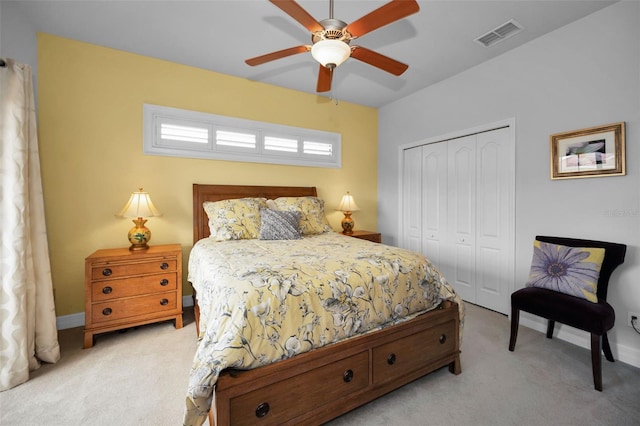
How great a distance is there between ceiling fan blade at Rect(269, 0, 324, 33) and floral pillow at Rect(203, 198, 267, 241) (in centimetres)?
179

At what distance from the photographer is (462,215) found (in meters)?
3.36

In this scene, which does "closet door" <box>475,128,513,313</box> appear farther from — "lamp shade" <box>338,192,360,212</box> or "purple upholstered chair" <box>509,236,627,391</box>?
"lamp shade" <box>338,192,360,212</box>

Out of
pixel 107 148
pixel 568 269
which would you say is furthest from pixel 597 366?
pixel 107 148

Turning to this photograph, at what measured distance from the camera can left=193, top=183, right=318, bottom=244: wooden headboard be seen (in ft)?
10.4

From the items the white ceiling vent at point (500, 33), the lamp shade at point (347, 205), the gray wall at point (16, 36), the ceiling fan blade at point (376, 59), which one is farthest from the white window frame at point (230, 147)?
the white ceiling vent at point (500, 33)

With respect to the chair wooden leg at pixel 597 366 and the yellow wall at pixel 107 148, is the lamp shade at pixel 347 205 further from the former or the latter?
the chair wooden leg at pixel 597 366

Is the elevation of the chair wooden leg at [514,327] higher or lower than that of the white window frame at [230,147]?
lower

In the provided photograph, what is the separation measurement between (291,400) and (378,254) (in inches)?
39.9

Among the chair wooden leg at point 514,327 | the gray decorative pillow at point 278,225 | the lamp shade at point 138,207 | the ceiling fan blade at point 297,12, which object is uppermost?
the ceiling fan blade at point 297,12

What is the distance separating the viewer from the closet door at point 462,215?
326cm

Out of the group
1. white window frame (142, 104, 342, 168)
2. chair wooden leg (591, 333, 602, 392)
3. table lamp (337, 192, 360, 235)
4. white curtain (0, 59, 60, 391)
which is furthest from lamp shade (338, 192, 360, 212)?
white curtain (0, 59, 60, 391)

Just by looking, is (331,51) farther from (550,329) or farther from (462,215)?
(550,329)

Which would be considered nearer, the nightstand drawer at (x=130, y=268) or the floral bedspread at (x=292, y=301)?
the floral bedspread at (x=292, y=301)

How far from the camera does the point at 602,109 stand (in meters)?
2.24
